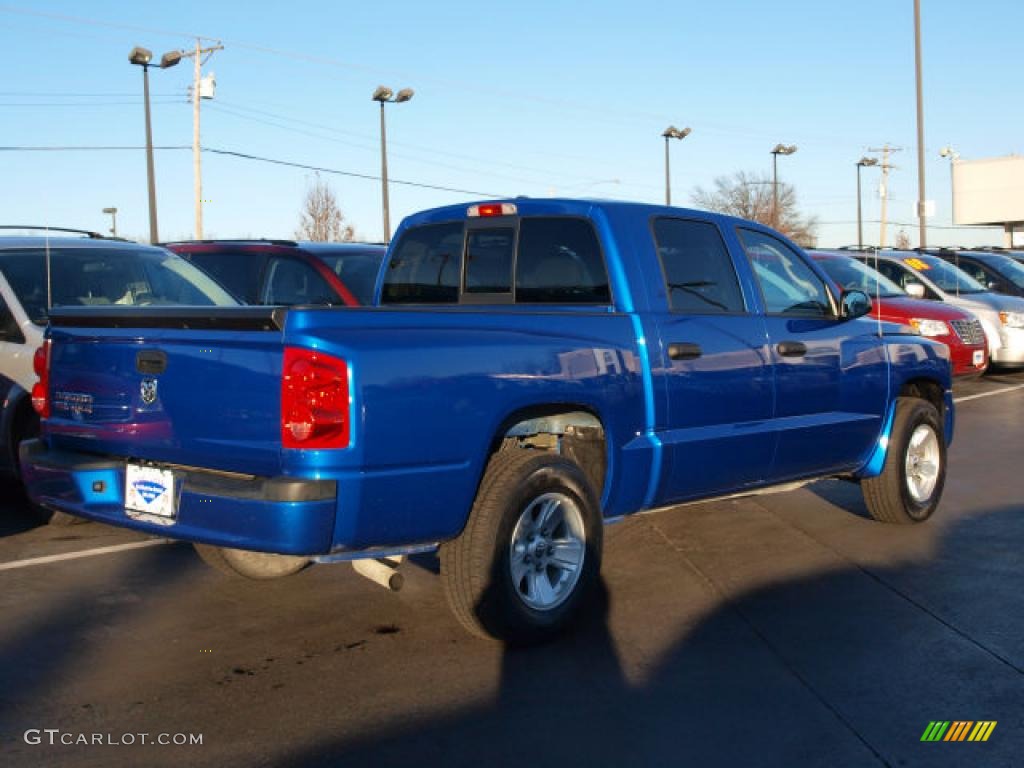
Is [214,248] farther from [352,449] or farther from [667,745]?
[667,745]

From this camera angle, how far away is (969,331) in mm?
14102

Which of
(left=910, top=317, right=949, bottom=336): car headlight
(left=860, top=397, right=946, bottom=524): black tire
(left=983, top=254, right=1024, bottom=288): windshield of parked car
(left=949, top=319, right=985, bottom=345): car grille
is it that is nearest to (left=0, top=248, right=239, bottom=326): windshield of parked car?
(left=860, top=397, right=946, bottom=524): black tire

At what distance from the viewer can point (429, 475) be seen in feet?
14.8

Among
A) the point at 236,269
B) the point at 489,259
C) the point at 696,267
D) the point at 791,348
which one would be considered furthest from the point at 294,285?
the point at 791,348

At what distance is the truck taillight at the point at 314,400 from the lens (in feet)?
13.9

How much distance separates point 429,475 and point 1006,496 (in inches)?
212

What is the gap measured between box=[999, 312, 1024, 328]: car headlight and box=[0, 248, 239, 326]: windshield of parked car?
11.4 m

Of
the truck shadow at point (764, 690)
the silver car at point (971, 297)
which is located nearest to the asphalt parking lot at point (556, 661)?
the truck shadow at point (764, 690)

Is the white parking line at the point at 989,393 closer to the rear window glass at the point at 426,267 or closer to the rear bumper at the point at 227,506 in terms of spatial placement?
the rear window glass at the point at 426,267

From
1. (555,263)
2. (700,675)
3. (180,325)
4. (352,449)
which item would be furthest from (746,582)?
(180,325)

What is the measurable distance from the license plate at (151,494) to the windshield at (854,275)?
11.2 m

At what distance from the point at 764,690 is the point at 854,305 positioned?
3085 millimetres

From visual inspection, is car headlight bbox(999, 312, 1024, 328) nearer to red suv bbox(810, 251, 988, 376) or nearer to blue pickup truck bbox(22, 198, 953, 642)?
red suv bbox(810, 251, 988, 376)

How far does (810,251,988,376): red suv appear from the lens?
13.9 meters
